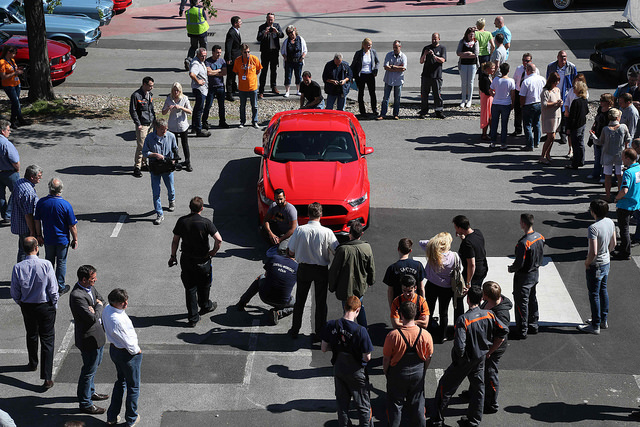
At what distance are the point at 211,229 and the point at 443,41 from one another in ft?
57.2

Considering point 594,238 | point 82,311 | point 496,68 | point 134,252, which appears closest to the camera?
point 82,311

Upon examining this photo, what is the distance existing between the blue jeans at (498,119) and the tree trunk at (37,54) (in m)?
10.9

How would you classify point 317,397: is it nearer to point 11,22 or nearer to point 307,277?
point 307,277

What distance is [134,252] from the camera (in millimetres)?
12070

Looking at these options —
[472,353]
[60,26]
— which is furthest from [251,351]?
[60,26]

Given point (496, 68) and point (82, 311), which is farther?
point (496, 68)

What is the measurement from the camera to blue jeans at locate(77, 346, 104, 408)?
8.23 metres

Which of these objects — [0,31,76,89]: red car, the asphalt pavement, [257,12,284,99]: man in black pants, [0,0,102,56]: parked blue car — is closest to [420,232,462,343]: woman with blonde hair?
the asphalt pavement

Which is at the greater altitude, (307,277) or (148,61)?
(148,61)

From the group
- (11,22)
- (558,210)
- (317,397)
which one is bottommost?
(317,397)

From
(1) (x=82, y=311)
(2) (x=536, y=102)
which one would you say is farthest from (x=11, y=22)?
(1) (x=82, y=311)

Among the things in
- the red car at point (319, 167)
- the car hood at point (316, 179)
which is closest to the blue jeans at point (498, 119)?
the red car at point (319, 167)

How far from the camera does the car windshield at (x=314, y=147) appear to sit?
13234 mm

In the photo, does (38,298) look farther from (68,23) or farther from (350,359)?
(68,23)
